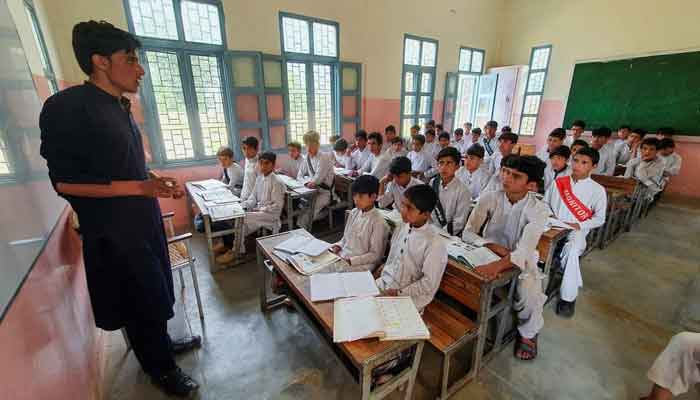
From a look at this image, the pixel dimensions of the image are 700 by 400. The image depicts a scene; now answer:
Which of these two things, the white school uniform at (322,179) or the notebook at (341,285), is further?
the white school uniform at (322,179)

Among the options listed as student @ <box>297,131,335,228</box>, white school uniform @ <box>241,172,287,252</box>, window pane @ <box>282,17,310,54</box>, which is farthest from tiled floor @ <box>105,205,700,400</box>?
window pane @ <box>282,17,310,54</box>

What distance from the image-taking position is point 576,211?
250cm

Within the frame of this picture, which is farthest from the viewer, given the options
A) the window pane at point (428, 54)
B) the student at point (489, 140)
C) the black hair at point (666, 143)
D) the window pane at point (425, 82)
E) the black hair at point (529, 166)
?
the window pane at point (425, 82)

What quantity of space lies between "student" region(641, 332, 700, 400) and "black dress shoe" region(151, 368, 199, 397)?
2430 millimetres

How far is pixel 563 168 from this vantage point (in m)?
3.14

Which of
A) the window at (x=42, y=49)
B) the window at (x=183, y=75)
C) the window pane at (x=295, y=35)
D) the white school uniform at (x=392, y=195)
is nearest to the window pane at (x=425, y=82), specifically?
the window pane at (x=295, y=35)

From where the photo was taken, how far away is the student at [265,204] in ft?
10.4

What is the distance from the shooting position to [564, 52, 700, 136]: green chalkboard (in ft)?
16.8

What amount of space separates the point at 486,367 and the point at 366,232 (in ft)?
3.84

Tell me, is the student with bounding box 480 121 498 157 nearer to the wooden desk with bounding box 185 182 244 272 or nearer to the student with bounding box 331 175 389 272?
the student with bounding box 331 175 389 272

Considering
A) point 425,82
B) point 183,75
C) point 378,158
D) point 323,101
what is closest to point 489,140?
point 425,82

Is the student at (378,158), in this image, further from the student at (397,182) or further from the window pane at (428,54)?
the window pane at (428,54)

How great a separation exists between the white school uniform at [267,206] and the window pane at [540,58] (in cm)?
715

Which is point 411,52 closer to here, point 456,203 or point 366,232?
point 456,203
